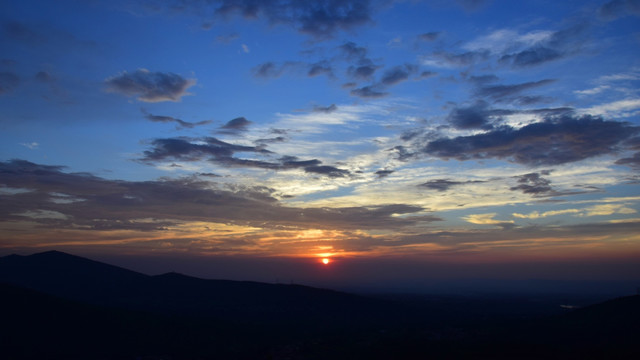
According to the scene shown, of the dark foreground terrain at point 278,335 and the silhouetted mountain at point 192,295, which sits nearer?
the dark foreground terrain at point 278,335

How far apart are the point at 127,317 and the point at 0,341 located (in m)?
27.3

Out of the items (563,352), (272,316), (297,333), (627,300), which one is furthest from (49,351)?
(627,300)

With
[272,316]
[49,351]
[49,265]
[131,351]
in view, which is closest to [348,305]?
[272,316]

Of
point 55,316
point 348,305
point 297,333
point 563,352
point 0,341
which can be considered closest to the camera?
point 563,352

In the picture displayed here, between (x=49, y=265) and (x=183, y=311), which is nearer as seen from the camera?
(x=183, y=311)

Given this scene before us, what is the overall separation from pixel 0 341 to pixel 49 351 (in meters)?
9.92

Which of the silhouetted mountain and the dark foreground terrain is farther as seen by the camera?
the silhouetted mountain

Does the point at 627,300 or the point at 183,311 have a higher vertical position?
the point at 627,300

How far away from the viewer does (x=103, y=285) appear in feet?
617

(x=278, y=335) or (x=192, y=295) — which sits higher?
(x=192, y=295)

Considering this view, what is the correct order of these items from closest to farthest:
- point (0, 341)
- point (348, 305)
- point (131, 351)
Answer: point (0, 341) < point (131, 351) < point (348, 305)

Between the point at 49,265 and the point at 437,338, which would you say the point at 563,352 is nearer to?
the point at 437,338

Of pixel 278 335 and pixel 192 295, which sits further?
pixel 192 295

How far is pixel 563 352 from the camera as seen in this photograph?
66750 mm
